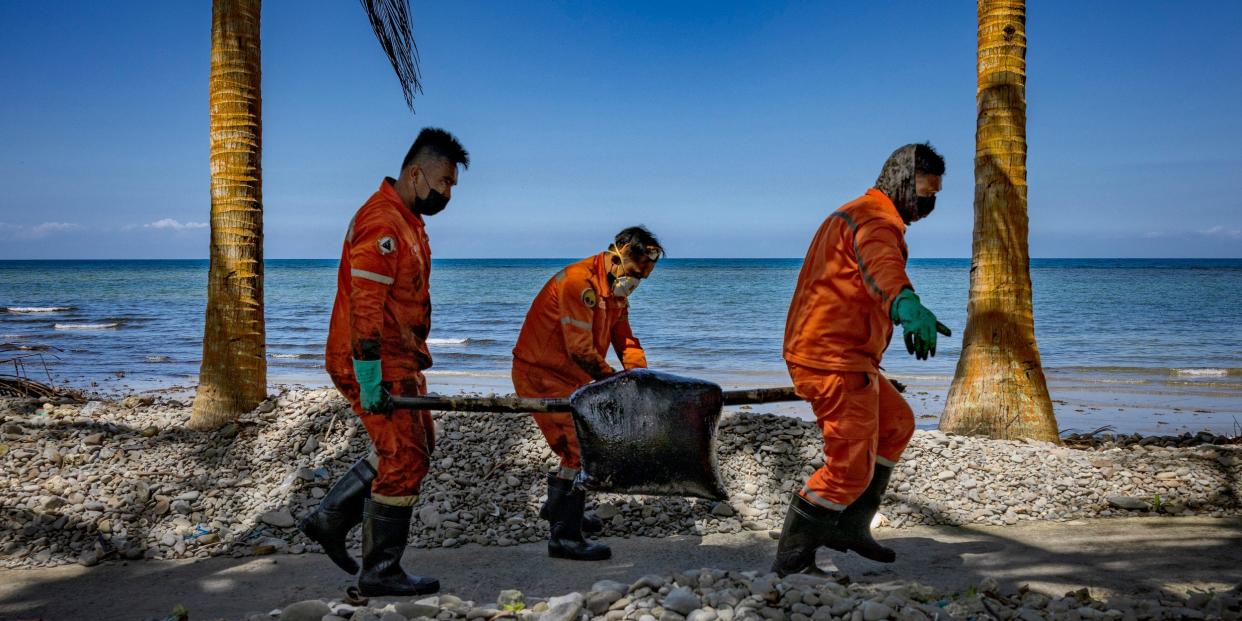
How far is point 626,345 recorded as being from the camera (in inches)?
197

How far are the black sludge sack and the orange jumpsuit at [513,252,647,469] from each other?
1.98 ft

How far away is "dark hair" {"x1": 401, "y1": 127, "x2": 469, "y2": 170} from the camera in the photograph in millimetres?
4047

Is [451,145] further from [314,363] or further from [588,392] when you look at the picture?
[314,363]

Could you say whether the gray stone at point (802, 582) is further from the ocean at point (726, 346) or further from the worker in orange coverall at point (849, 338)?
the ocean at point (726, 346)

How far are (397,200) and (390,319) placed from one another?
0.55 metres

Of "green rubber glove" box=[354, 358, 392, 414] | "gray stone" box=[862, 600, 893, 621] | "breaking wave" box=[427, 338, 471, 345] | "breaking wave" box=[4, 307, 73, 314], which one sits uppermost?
"green rubber glove" box=[354, 358, 392, 414]

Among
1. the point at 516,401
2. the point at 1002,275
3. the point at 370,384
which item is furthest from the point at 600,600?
the point at 1002,275

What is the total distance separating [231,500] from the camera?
18.9 ft

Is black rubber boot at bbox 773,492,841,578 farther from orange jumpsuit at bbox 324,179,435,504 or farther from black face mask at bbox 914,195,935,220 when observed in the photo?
orange jumpsuit at bbox 324,179,435,504

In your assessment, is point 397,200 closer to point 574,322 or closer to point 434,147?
point 434,147

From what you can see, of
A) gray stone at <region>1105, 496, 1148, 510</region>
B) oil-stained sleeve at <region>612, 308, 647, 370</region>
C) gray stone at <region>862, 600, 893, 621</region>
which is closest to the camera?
gray stone at <region>862, 600, 893, 621</region>

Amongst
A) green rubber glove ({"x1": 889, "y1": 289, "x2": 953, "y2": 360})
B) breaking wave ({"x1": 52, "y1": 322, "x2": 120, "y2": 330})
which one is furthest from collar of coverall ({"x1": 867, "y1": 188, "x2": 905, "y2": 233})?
breaking wave ({"x1": 52, "y1": 322, "x2": 120, "y2": 330})

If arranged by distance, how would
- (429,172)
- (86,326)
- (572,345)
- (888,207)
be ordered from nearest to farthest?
1. (888,207)
2. (429,172)
3. (572,345)
4. (86,326)

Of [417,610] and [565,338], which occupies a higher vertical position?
[565,338]
